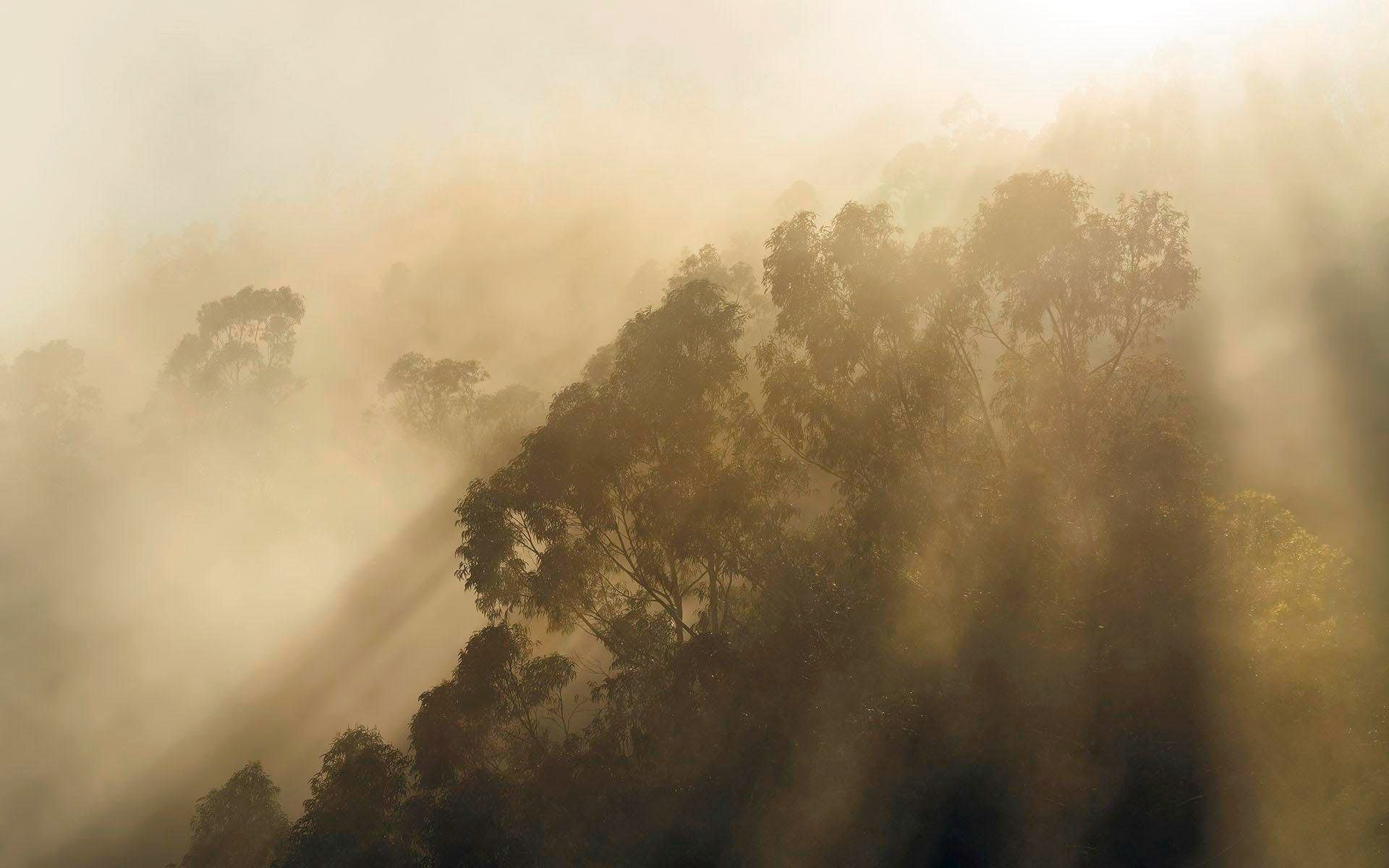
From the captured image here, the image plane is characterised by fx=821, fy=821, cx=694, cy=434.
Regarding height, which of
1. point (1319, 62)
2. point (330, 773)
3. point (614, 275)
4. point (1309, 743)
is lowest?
point (1309, 743)

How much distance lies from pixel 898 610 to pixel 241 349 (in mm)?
52047

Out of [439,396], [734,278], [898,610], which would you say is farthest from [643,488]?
[439,396]

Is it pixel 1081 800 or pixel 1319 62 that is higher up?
pixel 1319 62

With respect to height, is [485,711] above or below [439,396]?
below

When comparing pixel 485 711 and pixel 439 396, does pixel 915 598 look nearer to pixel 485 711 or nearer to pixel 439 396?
pixel 485 711

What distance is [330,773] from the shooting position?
16.2m

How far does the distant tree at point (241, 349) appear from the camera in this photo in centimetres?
5269

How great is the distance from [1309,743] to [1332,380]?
24184 millimetres

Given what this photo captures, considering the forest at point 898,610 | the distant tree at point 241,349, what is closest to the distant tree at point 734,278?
the forest at point 898,610

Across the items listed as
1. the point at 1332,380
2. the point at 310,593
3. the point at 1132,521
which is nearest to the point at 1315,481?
the point at 1332,380

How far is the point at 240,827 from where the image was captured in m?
19.6

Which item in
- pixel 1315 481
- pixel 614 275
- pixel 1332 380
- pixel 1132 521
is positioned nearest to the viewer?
pixel 1132 521

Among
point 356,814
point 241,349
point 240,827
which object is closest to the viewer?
point 356,814

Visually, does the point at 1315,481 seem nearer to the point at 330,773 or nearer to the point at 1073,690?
the point at 1073,690
